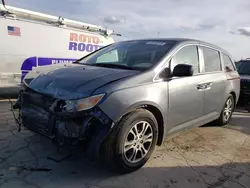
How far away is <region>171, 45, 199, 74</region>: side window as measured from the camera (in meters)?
4.07

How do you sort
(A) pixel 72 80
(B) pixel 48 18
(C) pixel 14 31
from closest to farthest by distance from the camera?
(A) pixel 72 80
(C) pixel 14 31
(B) pixel 48 18

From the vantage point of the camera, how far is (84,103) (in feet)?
9.96

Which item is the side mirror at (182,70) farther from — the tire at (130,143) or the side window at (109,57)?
the side window at (109,57)

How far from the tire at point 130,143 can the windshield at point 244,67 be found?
7850 millimetres

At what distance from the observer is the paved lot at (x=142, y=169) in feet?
10.4

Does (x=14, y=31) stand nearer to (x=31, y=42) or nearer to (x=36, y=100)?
(x=31, y=42)

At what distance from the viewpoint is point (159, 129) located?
3.84 metres

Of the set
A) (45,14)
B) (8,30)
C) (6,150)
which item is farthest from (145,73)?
(45,14)

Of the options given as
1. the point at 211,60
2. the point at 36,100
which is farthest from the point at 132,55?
the point at 211,60

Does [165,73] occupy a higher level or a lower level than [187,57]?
lower

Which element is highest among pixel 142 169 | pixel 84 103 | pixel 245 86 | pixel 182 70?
pixel 182 70

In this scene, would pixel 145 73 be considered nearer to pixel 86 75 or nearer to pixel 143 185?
pixel 86 75

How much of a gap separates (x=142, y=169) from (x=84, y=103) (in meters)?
1.22

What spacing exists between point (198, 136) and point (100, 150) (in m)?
2.60
